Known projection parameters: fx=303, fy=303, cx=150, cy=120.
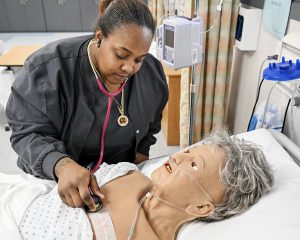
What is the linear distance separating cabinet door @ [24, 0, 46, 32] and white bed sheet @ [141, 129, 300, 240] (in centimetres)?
616

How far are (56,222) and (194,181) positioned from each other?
531 millimetres

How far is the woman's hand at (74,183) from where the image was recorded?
1015mm

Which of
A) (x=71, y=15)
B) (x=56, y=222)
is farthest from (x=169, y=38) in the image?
(x=71, y=15)

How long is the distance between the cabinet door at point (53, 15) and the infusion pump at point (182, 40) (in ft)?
17.2

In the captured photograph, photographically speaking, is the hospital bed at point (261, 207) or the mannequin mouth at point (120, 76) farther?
the mannequin mouth at point (120, 76)

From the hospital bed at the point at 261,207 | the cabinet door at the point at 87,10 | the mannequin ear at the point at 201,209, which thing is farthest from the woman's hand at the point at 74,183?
the cabinet door at the point at 87,10

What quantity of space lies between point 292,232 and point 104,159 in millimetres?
867

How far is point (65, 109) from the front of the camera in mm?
1260

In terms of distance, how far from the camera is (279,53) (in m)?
1.37

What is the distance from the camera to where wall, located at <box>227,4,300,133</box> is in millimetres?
1743

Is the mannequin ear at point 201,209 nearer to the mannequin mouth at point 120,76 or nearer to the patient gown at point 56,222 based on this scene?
the patient gown at point 56,222

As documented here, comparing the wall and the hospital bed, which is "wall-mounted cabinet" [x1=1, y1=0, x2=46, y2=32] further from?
the hospital bed

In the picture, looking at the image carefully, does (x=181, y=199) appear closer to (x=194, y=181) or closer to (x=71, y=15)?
(x=194, y=181)

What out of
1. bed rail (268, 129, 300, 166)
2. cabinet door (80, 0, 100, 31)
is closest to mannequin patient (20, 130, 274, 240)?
bed rail (268, 129, 300, 166)
